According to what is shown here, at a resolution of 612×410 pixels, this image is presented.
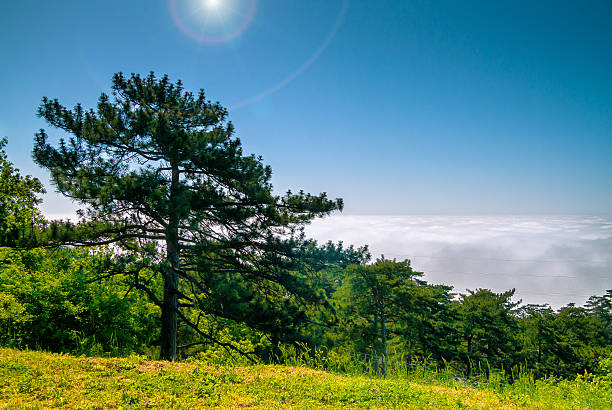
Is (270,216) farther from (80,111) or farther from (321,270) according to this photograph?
(80,111)

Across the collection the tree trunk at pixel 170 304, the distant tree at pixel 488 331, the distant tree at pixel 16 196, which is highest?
the distant tree at pixel 16 196

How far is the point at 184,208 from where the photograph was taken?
8227 millimetres

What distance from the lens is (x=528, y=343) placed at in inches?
1254

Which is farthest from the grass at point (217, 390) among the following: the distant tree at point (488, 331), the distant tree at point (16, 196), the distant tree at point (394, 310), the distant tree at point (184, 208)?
the distant tree at point (488, 331)

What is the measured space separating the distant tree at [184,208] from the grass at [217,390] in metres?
3.68

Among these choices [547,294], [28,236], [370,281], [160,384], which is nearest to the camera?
[160,384]

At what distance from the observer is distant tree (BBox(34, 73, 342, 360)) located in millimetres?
8664

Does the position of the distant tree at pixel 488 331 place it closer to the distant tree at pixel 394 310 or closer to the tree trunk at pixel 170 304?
the distant tree at pixel 394 310

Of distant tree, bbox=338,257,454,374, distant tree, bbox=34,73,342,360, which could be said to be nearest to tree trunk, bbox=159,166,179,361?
distant tree, bbox=34,73,342,360

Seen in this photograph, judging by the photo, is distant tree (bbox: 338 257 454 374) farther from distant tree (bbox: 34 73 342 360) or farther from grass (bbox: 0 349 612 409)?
grass (bbox: 0 349 612 409)

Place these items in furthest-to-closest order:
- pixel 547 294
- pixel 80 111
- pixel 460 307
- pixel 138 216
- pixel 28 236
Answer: pixel 547 294, pixel 460 307, pixel 80 111, pixel 138 216, pixel 28 236

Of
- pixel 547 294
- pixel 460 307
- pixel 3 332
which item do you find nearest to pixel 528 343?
pixel 460 307

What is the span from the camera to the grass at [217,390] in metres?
3.95

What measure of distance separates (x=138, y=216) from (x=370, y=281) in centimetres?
2249
